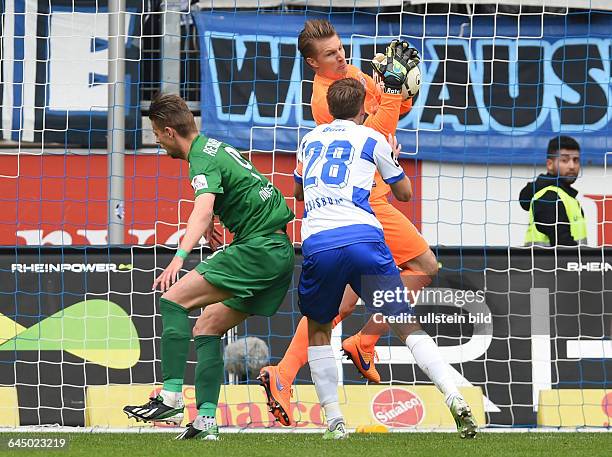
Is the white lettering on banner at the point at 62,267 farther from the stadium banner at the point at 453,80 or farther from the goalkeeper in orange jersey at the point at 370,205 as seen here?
the stadium banner at the point at 453,80

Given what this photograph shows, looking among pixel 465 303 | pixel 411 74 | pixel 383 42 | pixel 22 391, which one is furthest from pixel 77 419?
pixel 383 42

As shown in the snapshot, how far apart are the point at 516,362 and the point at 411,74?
7.60 ft

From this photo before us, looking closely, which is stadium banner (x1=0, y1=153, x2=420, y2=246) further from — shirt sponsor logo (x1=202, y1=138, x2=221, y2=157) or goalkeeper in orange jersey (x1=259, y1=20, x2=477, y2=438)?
shirt sponsor logo (x1=202, y1=138, x2=221, y2=157)

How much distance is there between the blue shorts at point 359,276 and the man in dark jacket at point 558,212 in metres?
3.11

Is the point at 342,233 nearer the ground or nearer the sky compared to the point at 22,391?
nearer the sky

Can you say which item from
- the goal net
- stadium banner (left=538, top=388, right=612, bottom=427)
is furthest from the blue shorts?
the goal net

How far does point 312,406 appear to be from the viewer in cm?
825

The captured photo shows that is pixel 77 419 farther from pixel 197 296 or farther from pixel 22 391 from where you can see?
pixel 197 296

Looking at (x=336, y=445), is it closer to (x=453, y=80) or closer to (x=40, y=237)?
(x=40, y=237)

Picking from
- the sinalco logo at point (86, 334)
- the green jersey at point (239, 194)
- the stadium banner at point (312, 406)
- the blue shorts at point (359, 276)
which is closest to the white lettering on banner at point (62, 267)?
the sinalco logo at point (86, 334)

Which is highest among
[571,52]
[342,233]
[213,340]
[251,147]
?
[571,52]

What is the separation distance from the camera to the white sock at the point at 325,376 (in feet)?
21.3

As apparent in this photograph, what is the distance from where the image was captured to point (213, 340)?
6621 mm

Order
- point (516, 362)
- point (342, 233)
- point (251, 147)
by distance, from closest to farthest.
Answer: point (342, 233), point (516, 362), point (251, 147)
